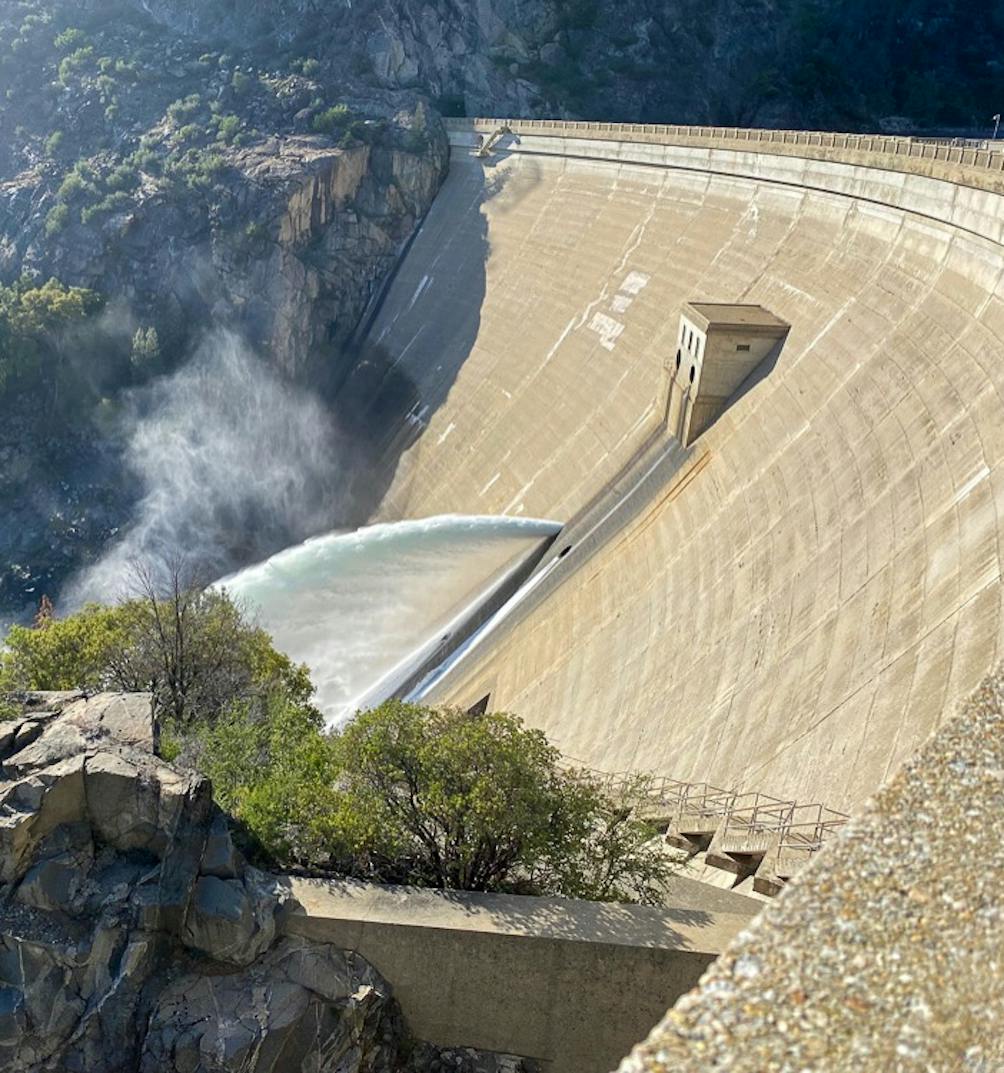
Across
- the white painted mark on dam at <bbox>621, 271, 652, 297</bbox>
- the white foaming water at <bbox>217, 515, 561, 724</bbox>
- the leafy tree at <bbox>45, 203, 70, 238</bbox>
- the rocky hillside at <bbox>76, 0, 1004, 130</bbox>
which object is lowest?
the white foaming water at <bbox>217, 515, 561, 724</bbox>

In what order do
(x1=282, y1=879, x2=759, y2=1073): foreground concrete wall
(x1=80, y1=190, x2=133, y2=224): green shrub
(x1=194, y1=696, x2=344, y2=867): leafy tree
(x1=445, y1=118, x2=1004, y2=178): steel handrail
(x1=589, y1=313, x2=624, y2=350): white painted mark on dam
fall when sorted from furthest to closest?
(x1=80, y1=190, x2=133, y2=224): green shrub, (x1=589, y1=313, x2=624, y2=350): white painted mark on dam, (x1=445, y1=118, x2=1004, y2=178): steel handrail, (x1=194, y1=696, x2=344, y2=867): leafy tree, (x1=282, y1=879, x2=759, y2=1073): foreground concrete wall

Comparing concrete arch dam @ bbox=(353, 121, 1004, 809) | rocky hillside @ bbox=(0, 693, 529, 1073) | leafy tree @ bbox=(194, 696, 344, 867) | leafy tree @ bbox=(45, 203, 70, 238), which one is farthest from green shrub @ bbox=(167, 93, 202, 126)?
rocky hillside @ bbox=(0, 693, 529, 1073)

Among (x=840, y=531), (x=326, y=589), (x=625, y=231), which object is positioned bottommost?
(x=326, y=589)

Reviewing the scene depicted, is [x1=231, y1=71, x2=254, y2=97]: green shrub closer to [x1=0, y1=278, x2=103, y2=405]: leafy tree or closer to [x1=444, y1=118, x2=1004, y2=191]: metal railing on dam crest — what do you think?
[x1=0, y1=278, x2=103, y2=405]: leafy tree

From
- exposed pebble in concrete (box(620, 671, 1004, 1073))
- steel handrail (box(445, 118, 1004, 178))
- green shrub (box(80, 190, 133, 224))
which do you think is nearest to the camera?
exposed pebble in concrete (box(620, 671, 1004, 1073))

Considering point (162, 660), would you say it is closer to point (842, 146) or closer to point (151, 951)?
point (151, 951)

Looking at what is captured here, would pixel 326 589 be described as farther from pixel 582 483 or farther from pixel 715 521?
pixel 715 521

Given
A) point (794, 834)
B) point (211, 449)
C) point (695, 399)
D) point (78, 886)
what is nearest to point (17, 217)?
point (211, 449)
